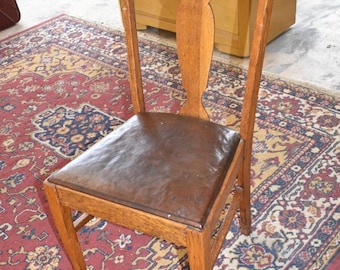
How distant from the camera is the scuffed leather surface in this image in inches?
42.5

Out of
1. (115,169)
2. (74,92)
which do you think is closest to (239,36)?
(74,92)

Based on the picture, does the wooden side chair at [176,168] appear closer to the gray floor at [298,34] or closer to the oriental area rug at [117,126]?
the oriental area rug at [117,126]

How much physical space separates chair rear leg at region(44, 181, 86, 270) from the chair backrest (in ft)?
1.39

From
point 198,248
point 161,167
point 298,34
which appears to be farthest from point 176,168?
point 298,34

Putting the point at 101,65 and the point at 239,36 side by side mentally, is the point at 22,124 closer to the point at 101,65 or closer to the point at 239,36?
the point at 101,65

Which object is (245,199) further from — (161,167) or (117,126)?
(117,126)

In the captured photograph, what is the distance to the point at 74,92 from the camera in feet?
7.94

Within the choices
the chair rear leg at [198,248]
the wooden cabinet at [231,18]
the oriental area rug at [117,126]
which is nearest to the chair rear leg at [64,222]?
the oriental area rug at [117,126]

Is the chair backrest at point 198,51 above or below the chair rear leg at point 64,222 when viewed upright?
above

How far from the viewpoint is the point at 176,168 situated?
3.79 ft

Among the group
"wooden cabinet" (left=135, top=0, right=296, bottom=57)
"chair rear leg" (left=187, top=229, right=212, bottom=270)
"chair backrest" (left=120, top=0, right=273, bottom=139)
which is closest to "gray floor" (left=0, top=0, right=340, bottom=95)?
"wooden cabinet" (left=135, top=0, right=296, bottom=57)

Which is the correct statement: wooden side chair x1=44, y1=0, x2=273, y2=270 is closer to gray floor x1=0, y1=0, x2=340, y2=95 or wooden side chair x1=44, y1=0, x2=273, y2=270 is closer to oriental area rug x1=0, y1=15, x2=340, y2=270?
oriental area rug x1=0, y1=15, x2=340, y2=270

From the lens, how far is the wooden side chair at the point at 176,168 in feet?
3.52

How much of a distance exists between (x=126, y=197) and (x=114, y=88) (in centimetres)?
137
